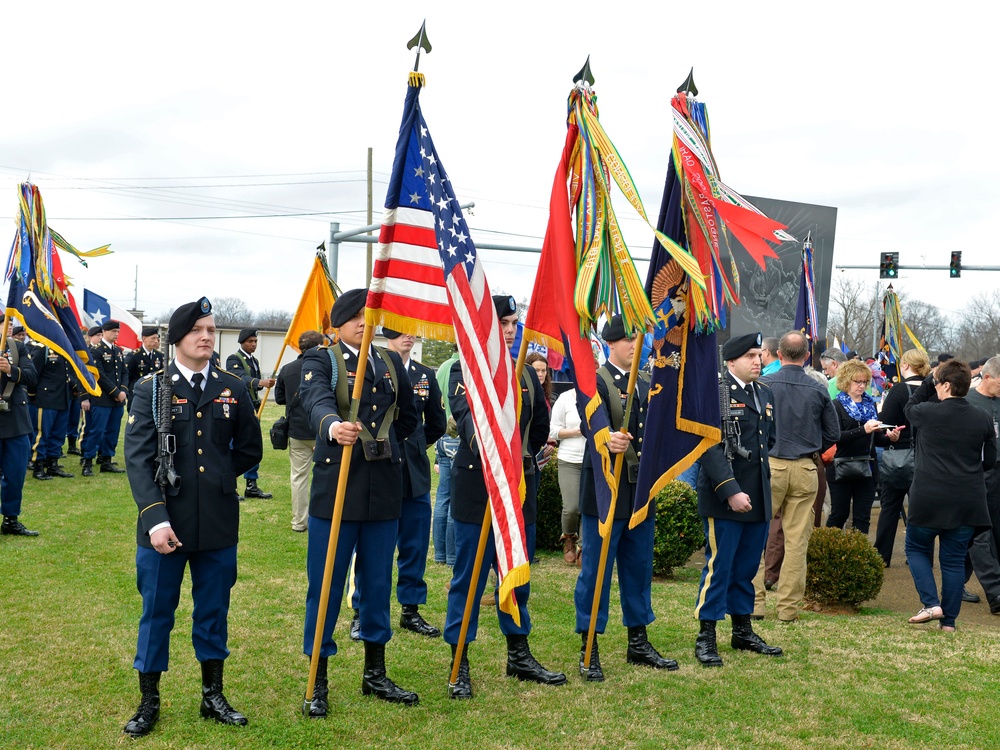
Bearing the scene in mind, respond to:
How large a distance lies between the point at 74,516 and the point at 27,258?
3414mm

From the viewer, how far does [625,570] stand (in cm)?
630

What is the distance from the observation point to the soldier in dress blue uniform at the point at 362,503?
539cm

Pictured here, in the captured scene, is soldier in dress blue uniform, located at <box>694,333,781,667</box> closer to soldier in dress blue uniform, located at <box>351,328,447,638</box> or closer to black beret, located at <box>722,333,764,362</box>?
black beret, located at <box>722,333,764,362</box>

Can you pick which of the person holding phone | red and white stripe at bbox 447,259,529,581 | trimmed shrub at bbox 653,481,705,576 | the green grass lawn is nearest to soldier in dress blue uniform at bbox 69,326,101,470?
the green grass lawn

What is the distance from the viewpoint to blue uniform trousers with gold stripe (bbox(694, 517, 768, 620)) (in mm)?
6523

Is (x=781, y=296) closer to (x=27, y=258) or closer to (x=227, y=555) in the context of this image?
(x=27, y=258)

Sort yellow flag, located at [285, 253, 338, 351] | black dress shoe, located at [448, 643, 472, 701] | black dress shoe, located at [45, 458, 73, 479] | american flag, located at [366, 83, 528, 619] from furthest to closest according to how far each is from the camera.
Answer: black dress shoe, located at [45, 458, 73, 479]
yellow flag, located at [285, 253, 338, 351]
black dress shoe, located at [448, 643, 472, 701]
american flag, located at [366, 83, 528, 619]

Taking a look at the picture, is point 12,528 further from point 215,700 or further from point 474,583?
point 474,583

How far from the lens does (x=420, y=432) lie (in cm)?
717

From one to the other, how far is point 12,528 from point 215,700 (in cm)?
601

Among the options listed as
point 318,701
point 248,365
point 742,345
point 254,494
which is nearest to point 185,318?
point 318,701

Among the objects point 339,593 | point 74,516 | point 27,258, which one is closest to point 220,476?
point 339,593

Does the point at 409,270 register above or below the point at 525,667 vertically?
above

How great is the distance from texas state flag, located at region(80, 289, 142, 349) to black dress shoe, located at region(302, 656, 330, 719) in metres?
15.2
